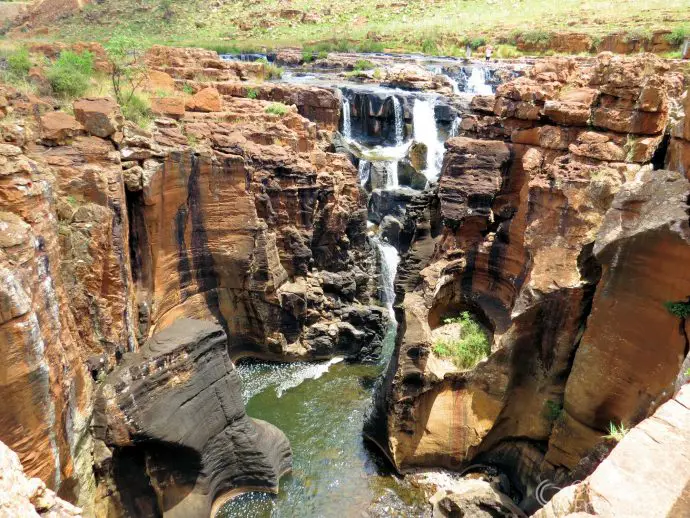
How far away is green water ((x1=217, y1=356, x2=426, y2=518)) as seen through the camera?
10672mm

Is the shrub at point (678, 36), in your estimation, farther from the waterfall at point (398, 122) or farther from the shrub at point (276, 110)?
the shrub at point (276, 110)

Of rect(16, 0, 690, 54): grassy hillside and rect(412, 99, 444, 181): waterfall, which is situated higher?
rect(16, 0, 690, 54): grassy hillside

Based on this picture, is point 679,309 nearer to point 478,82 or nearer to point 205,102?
point 205,102

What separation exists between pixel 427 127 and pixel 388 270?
1056cm

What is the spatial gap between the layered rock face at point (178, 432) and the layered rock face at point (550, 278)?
3.50 meters

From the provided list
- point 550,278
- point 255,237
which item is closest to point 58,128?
point 255,237

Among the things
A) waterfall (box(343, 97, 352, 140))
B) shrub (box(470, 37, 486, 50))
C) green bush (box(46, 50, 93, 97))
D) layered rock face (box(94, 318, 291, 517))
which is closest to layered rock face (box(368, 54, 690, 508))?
layered rock face (box(94, 318, 291, 517))

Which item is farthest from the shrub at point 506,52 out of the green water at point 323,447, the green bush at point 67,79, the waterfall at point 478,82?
the green bush at point 67,79

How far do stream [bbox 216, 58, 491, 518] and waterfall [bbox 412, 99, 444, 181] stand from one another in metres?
6.97

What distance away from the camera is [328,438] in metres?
12.8

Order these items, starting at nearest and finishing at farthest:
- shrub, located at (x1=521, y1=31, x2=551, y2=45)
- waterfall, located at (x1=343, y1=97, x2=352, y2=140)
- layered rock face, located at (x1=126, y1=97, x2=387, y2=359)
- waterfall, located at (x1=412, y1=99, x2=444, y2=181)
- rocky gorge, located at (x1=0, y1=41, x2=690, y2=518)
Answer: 1. rocky gorge, located at (x1=0, y1=41, x2=690, y2=518)
2. layered rock face, located at (x1=126, y1=97, x2=387, y2=359)
3. waterfall, located at (x1=412, y1=99, x2=444, y2=181)
4. waterfall, located at (x1=343, y1=97, x2=352, y2=140)
5. shrub, located at (x1=521, y1=31, x2=551, y2=45)

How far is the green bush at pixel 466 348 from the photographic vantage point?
36.5 ft

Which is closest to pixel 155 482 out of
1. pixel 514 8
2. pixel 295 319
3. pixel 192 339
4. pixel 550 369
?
pixel 192 339

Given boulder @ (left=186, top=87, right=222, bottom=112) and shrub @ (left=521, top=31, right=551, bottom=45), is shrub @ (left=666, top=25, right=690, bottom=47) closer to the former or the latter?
shrub @ (left=521, top=31, right=551, bottom=45)
